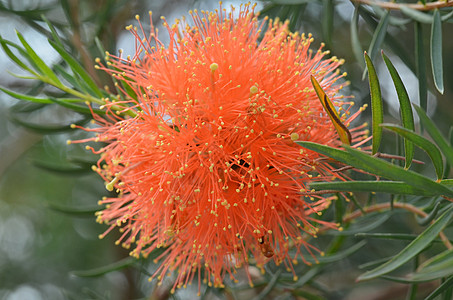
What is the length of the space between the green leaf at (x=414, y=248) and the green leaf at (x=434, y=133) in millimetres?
151

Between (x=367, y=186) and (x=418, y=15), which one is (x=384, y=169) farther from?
(x=418, y=15)

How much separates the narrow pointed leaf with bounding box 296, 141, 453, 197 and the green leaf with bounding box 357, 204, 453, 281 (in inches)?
3.3

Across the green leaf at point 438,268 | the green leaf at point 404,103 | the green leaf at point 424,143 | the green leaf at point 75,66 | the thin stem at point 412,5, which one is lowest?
the green leaf at point 438,268

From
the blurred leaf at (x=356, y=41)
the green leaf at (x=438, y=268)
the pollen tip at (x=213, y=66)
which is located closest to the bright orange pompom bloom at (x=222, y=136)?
the pollen tip at (x=213, y=66)

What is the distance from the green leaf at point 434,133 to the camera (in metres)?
0.69

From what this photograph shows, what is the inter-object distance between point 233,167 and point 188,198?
0.12 meters

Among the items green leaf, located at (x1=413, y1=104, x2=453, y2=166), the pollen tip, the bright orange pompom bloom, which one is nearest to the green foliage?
green leaf, located at (x1=413, y1=104, x2=453, y2=166)

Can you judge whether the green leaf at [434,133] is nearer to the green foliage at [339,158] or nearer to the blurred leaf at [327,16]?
the green foliage at [339,158]

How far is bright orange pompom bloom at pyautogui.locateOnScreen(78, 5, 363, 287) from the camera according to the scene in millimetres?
1058

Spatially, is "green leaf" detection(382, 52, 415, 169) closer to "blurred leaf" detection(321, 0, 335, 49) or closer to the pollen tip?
the pollen tip

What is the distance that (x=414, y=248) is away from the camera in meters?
0.82

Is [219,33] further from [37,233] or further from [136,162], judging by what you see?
[37,233]

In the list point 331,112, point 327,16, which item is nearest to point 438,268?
point 331,112

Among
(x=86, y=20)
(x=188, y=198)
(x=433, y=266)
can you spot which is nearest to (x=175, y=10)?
(x=86, y=20)
